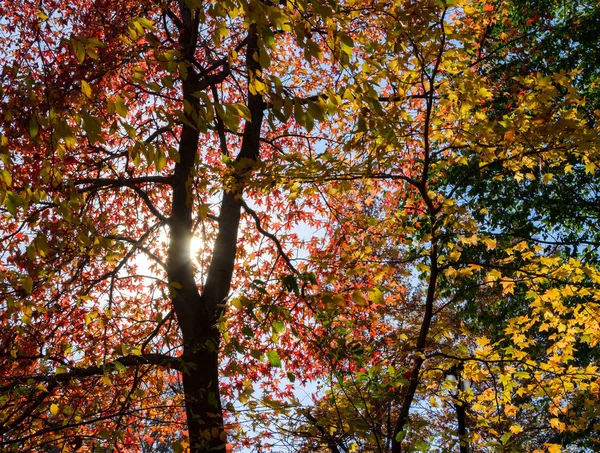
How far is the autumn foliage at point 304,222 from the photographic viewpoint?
2.97m

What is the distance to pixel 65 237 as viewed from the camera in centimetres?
583

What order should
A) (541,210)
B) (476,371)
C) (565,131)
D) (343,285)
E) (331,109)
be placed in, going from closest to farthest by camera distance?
(331,109) → (565,131) → (476,371) → (343,285) → (541,210)

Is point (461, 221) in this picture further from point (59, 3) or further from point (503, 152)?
point (59, 3)

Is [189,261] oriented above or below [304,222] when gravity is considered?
below

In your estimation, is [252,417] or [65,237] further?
[65,237]

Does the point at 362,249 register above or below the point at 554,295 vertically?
above

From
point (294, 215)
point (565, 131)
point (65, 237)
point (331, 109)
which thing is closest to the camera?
point (331, 109)

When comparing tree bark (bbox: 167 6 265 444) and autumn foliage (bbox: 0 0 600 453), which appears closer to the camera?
autumn foliage (bbox: 0 0 600 453)

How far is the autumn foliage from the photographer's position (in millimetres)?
2971

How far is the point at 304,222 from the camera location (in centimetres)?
890

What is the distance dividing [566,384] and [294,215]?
556 centimetres

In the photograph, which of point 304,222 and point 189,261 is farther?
point 304,222

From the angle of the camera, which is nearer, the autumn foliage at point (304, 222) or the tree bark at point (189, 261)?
the autumn foliage at point (304, 222)

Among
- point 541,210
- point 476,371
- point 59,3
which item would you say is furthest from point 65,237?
point 541,210
